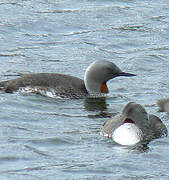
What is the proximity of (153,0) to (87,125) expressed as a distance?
9.52m

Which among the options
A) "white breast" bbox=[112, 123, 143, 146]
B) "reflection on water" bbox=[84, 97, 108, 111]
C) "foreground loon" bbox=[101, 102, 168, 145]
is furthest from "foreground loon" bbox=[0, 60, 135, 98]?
"white breast" bbox=[112, 123, 143, 146]

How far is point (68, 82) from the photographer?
47.8 feet

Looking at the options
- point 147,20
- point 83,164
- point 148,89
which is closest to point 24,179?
point 83,164

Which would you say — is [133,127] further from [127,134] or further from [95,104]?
[95,104]

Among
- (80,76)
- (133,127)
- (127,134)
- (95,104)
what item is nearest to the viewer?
(127,134)

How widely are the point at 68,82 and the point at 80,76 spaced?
1572 mm

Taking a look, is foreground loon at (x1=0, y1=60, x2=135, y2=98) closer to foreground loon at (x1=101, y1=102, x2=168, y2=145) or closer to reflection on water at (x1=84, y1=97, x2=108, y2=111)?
reflection on water at (x1=84, y1=97, x2=108, y2=111)

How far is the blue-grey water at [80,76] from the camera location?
35.8 feet

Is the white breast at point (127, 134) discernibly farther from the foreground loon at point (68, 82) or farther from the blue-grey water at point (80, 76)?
the foreground loon at point (68, 82)

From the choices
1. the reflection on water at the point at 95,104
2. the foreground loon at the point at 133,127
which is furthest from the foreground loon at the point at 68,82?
the foreground loon at the point at 133,127

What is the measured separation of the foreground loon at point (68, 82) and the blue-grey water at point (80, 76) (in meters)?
0.15

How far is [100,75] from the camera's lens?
14.9m

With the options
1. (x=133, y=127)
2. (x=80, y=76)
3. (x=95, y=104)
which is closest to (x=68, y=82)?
(x=95, y=104)

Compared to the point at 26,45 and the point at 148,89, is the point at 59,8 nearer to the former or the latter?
the point at 26,45
